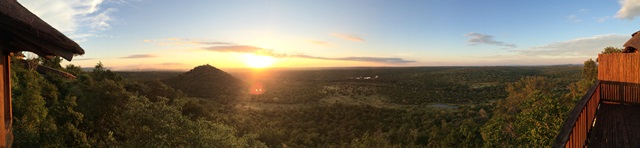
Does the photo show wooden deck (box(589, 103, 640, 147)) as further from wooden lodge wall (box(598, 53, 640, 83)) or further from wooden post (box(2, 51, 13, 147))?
wooden post (box(2, 51, 13, 147))

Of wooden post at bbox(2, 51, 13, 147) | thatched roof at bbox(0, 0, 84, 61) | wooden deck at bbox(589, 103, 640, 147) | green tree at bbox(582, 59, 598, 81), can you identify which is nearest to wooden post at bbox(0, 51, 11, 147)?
wooden post at bbox(2, 51, 13, 147)

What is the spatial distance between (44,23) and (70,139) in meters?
12.7

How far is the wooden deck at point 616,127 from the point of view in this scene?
6.23 m

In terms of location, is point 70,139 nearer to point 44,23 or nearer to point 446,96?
point 44,23

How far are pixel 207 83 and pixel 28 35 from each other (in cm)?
8486

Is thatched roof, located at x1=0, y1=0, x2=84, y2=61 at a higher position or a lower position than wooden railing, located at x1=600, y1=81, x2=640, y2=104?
higher

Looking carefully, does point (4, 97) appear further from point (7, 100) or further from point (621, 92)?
point (621, 92)

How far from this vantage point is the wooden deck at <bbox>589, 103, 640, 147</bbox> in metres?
6.23

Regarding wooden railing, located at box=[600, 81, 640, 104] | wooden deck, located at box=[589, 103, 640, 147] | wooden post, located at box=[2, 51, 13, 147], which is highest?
wooden post, located at box=[2, 51, 13, 147]

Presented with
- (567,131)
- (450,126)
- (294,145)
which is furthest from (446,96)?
(567,131)

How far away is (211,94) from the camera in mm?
77062

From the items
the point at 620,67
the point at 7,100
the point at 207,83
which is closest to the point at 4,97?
the point at 7,100

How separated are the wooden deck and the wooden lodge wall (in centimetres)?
219

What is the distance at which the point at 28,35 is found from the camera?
376 cm
